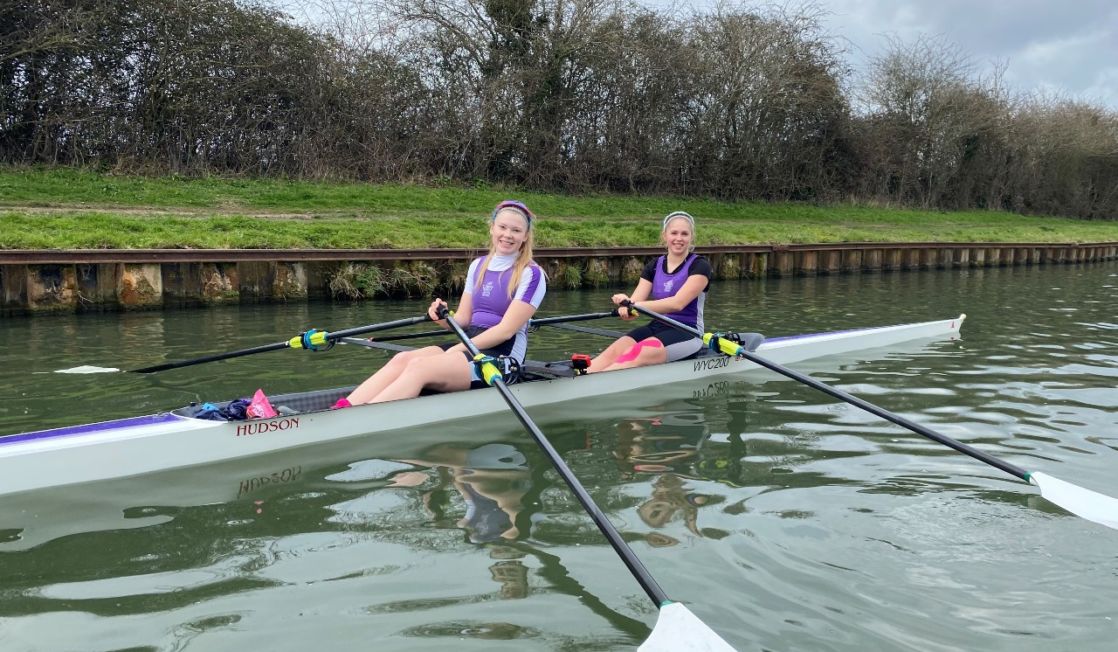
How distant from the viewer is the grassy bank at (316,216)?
11.4 m

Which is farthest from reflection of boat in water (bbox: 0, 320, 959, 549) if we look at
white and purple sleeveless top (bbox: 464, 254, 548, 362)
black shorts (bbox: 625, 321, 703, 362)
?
black shorts (bbox: 625, 321, 703, 362)

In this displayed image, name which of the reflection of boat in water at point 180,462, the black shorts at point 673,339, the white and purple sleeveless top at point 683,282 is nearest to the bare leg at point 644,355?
the black shorts at point 673,339

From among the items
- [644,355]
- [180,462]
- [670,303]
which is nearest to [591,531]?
[180,462]

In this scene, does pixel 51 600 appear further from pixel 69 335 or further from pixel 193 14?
pixel 193 14

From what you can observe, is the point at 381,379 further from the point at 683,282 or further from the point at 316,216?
the point at 316,216

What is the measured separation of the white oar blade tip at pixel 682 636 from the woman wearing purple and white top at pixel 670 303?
406cm

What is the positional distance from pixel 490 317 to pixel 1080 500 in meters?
3.74

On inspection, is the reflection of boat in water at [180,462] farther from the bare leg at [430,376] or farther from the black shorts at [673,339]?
the black shorts at [673,339]

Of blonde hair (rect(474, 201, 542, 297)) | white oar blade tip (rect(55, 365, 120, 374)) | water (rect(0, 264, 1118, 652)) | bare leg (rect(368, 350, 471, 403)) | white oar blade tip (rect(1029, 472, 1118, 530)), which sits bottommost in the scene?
water (rect(0, 264, 1118, 652))

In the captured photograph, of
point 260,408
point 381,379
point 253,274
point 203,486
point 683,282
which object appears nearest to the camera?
point 203,486

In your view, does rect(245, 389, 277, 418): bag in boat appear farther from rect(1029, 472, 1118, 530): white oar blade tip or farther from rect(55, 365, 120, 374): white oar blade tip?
rect(1029, 472, 1118, 530): white oar blade tip

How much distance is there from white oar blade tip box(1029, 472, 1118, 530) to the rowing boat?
3168 millimetres

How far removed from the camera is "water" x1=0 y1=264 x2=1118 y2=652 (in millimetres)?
3029

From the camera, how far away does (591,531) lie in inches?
154
